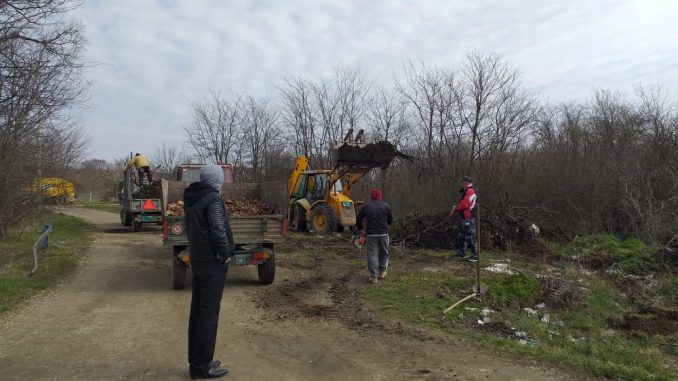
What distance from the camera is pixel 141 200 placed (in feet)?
66.6

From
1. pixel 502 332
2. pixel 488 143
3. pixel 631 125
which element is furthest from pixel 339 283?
pixel 631 125

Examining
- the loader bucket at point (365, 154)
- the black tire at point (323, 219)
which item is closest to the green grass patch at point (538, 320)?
the loader bucket at point (365, 154)

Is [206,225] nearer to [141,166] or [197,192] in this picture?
[197,192]

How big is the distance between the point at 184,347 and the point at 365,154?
37.2ft

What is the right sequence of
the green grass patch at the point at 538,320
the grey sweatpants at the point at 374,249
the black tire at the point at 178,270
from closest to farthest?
the green grass patch at the point at 538,320 < the black tire at the point at 178,270 < the grey sweatpants at the point at 374,249

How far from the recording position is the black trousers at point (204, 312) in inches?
197

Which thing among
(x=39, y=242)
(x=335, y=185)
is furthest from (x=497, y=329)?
(x=335, y=185)

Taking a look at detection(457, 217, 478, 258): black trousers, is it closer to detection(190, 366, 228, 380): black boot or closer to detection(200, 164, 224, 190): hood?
detection(200, 164, 224, 190): hood

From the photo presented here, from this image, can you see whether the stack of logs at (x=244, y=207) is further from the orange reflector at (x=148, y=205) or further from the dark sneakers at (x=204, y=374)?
the orange reflector at (x=148, y=205)

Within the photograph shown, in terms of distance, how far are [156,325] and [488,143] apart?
17.8 m

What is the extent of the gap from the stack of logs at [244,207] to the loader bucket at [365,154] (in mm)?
5029

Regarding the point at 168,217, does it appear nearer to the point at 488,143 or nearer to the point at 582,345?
the point at 582,345

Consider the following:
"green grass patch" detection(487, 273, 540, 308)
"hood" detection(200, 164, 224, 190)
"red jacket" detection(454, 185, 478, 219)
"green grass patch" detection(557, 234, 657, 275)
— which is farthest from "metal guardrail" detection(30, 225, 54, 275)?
"green grass patch" detection(557, 234, 657, 275)

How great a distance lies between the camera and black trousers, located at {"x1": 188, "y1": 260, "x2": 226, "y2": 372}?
500 cm
